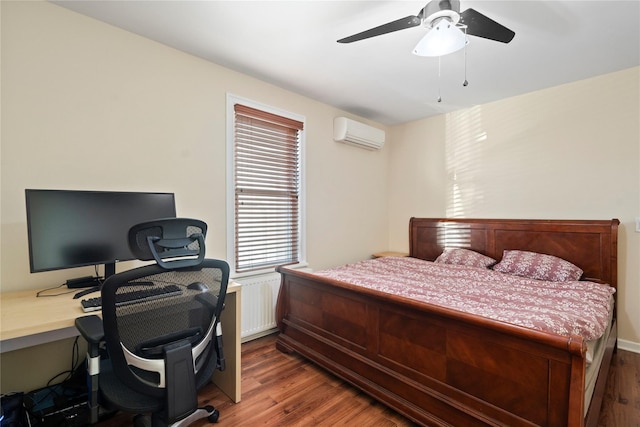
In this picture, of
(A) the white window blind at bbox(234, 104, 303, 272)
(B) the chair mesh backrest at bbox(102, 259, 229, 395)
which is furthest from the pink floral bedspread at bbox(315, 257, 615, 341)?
(B) the chair mesh backrest at bbox(102, 259, 229, 395)

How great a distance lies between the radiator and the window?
0.39ft

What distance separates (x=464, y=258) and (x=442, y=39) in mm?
2403

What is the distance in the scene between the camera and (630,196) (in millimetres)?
2707

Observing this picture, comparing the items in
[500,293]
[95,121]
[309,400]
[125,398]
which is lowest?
[309,400]

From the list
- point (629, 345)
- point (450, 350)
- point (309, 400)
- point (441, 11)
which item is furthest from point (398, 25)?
point (629, 345)

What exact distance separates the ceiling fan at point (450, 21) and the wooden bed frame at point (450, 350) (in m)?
1.53

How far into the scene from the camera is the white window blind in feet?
9.33

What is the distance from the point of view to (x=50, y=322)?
1.32m

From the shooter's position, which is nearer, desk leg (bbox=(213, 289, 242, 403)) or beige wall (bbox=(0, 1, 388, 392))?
beige wall (bbox=(0, 1, 388, 392))

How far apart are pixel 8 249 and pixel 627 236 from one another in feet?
15.6

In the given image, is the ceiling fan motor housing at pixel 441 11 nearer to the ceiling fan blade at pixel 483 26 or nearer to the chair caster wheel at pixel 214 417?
the ceiling fan blade at pixel 483 26

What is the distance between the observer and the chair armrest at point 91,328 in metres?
1.20

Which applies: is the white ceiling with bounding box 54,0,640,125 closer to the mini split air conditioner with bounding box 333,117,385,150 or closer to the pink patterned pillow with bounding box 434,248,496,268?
the mini split air conditioner with bounding box 333,117,385,150

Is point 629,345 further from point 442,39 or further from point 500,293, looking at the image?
point 442,39
